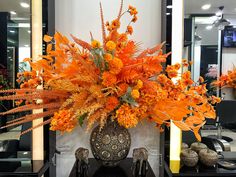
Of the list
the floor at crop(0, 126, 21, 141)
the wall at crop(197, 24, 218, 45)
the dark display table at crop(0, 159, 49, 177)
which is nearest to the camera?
the dark display table at crop(0, 159, 49, 177)

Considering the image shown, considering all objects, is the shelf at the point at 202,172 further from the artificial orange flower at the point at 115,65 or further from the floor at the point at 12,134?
the floor at the point at 12,134

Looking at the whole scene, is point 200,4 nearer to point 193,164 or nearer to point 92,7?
point 92,7

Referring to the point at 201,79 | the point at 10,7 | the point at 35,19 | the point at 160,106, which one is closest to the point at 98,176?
the point at 160,106

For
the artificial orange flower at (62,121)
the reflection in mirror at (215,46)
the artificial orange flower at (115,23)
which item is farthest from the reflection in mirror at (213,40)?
the artificial orange flower at (62,121)

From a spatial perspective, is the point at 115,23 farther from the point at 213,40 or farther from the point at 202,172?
the point at 202,172

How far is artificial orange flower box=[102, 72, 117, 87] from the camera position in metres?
0.93

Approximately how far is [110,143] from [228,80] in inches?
32.9

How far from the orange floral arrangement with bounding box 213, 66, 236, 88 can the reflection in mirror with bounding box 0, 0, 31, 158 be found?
114cm

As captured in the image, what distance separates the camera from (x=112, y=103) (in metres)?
0.97

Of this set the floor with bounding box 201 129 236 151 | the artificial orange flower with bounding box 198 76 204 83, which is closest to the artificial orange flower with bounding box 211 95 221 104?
the artificial orange flower with bounding box 198 76 204 83

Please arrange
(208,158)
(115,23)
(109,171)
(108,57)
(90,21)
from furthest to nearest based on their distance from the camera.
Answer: (90,21) < (208,158) < (109,171) < (115,23) < (108,57)

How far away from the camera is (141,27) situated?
1.37m

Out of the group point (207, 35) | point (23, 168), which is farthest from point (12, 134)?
point (207, 35)

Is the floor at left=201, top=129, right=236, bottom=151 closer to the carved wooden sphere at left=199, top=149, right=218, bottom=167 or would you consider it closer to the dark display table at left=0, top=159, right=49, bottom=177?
the carved wooden sphere at left=199, top=149, right=218, bottom=167
